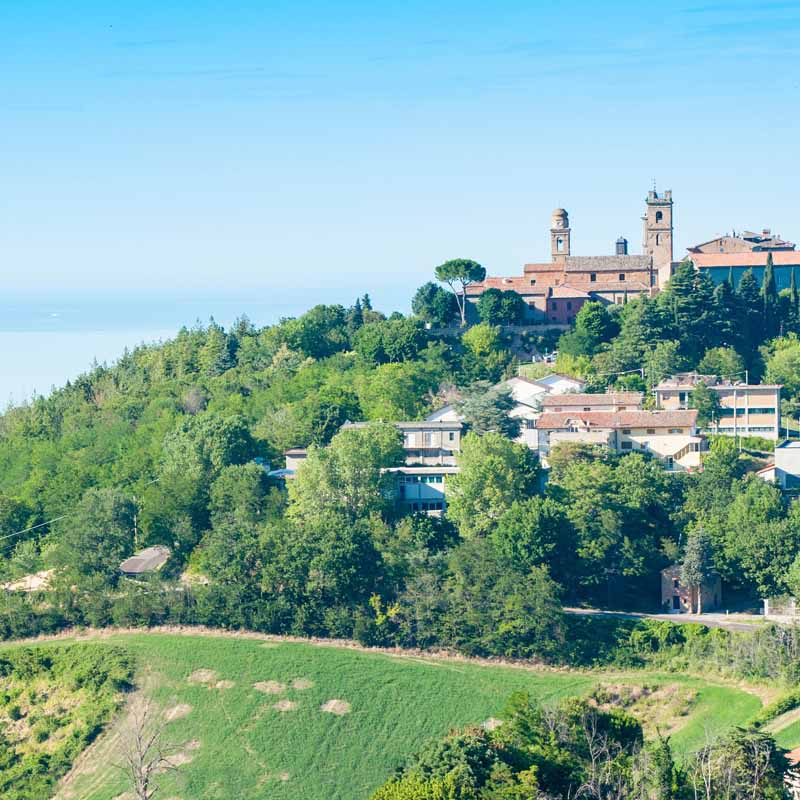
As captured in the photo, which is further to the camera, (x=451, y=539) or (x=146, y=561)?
(x=146, y=561)

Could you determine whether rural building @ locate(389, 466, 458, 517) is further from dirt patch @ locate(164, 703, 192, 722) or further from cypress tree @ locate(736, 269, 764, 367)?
cypress tree @ locate(736, 269, 764, 367)

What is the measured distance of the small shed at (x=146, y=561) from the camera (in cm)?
4516

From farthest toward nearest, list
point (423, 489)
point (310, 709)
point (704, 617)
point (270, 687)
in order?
point (423, 489) < point (704, 617) < point (270, 687) < point (310, 709)

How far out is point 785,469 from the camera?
47.7m

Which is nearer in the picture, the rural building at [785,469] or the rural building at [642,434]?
the rural building at [785,469]

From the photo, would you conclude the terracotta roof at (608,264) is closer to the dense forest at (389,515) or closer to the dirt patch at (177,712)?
the dense forest at (389,515)

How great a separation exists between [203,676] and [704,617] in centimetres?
1379

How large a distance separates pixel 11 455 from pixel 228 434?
11943 millimetres

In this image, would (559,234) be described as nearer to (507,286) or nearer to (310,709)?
(507,286)

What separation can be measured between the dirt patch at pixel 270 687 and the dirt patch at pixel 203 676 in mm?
1204

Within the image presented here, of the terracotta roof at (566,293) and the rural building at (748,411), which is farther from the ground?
the terracotta roof at (566,293)

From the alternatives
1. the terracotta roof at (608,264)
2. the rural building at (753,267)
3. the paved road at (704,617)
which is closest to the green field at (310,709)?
the paved road at (704,617)

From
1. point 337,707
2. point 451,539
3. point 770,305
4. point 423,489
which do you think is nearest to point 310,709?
point 337,707

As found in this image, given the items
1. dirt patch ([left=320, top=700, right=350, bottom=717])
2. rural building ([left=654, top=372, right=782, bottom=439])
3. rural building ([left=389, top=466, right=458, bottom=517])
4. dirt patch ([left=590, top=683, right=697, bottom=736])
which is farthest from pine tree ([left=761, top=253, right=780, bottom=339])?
dirt patch ([left=320, top=700, right=350, bottom=717])
